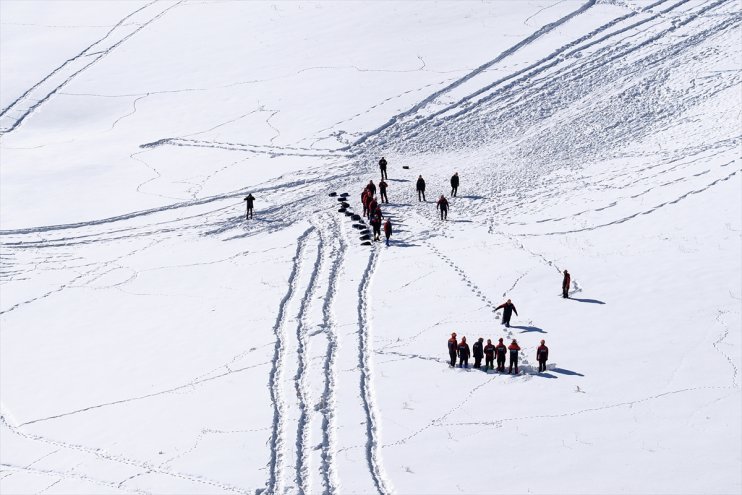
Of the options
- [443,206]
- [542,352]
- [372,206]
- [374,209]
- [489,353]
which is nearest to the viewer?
[542,352]

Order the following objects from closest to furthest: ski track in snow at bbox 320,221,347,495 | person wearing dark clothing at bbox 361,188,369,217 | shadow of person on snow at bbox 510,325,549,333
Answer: ski track in snow at bbox 320,221,347,495
shadow of person on snow at bbox 510,325,549,333
person wearing dark clothing at bbox 361,188,369,217

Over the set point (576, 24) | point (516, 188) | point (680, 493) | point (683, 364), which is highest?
point (576, 24)

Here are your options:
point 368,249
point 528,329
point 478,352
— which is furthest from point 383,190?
point 478,352

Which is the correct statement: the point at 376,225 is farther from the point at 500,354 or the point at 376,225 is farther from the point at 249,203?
the point at 500,354

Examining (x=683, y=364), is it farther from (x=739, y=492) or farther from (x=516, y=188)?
(x=516, y=188)

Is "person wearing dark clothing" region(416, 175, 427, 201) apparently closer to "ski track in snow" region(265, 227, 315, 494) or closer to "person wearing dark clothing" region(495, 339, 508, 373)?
"ski track in snow" region(265, 227, 315, 494)

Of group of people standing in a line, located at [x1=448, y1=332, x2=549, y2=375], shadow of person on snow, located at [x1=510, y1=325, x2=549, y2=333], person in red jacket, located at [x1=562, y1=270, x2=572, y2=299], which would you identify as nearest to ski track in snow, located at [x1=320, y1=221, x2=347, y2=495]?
group of people standing in a line, located at [x1=448, y1=332, x2=549, y2=375]

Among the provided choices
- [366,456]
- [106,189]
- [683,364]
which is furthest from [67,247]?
[683,364]
